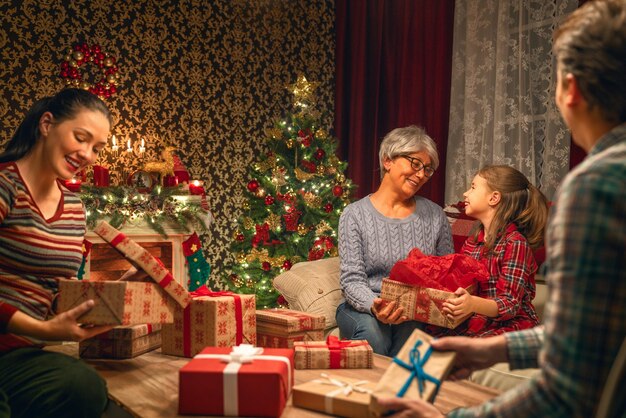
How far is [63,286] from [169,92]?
12.2ft

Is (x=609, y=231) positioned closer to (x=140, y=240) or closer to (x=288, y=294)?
(x=288, y=294)

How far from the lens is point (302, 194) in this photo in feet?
14.9

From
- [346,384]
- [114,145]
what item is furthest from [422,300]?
[114,145]

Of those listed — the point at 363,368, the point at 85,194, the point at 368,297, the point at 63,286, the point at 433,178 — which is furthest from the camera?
the point at 433,178

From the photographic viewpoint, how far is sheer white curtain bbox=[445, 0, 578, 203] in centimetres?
372

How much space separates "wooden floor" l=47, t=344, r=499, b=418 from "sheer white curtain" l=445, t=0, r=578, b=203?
2153mm

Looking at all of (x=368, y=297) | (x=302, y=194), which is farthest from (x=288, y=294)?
(x=302, y=194)

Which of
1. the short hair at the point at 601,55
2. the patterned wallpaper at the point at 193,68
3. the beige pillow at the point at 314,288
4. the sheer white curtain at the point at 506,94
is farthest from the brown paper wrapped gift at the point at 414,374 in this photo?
the patterned wallpaper at the point at 193,68

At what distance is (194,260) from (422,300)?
9.44 feet

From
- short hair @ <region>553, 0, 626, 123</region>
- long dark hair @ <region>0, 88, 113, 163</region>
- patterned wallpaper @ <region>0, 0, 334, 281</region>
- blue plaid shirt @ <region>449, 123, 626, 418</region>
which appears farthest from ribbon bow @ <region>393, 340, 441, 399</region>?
patterned wallpaper @ <region>0, 0, 334, 281</region>

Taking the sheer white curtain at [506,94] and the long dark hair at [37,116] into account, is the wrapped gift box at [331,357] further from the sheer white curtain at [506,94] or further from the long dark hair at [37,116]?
the sheer white curtain at [506,94]

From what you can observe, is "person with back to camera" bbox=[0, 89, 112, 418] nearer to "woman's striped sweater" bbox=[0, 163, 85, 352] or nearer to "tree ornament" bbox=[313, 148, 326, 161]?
"woman's striped sweater" bbox=[0, 163, 85, 352]

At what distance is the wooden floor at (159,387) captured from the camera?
1.68 metres

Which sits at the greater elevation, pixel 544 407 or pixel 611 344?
pixel 611 344
